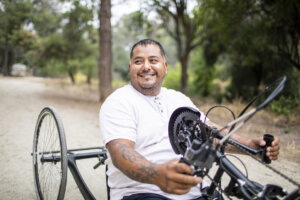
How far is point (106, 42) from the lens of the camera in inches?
385

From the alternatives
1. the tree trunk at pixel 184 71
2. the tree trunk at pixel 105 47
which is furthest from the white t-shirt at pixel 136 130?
the tree trunk at pixel 184 71

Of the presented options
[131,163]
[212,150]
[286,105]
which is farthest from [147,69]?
[286,105]

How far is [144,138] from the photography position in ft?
5.80

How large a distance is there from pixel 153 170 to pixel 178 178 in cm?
18

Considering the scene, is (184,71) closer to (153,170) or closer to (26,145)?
(26,145)

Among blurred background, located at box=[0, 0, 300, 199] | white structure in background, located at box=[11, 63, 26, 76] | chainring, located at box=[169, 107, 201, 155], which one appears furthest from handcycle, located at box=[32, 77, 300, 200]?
white structure in background, located at box=[11, 63, 26, 76]

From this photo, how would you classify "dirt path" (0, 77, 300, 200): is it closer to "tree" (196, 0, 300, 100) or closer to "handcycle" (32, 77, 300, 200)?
"handcycle" (32, 77, 300, 200)

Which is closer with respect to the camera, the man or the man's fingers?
the man's fingers

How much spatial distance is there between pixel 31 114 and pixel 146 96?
20.7 feet

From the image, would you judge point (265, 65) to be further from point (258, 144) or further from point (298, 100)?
point (258, 144)

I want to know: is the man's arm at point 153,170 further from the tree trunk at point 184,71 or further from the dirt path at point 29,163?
the tree trunk at point 184,71

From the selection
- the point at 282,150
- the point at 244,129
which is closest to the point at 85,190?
the point at 282,150

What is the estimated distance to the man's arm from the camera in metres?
1.13

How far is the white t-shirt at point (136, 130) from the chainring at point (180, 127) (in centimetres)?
20
